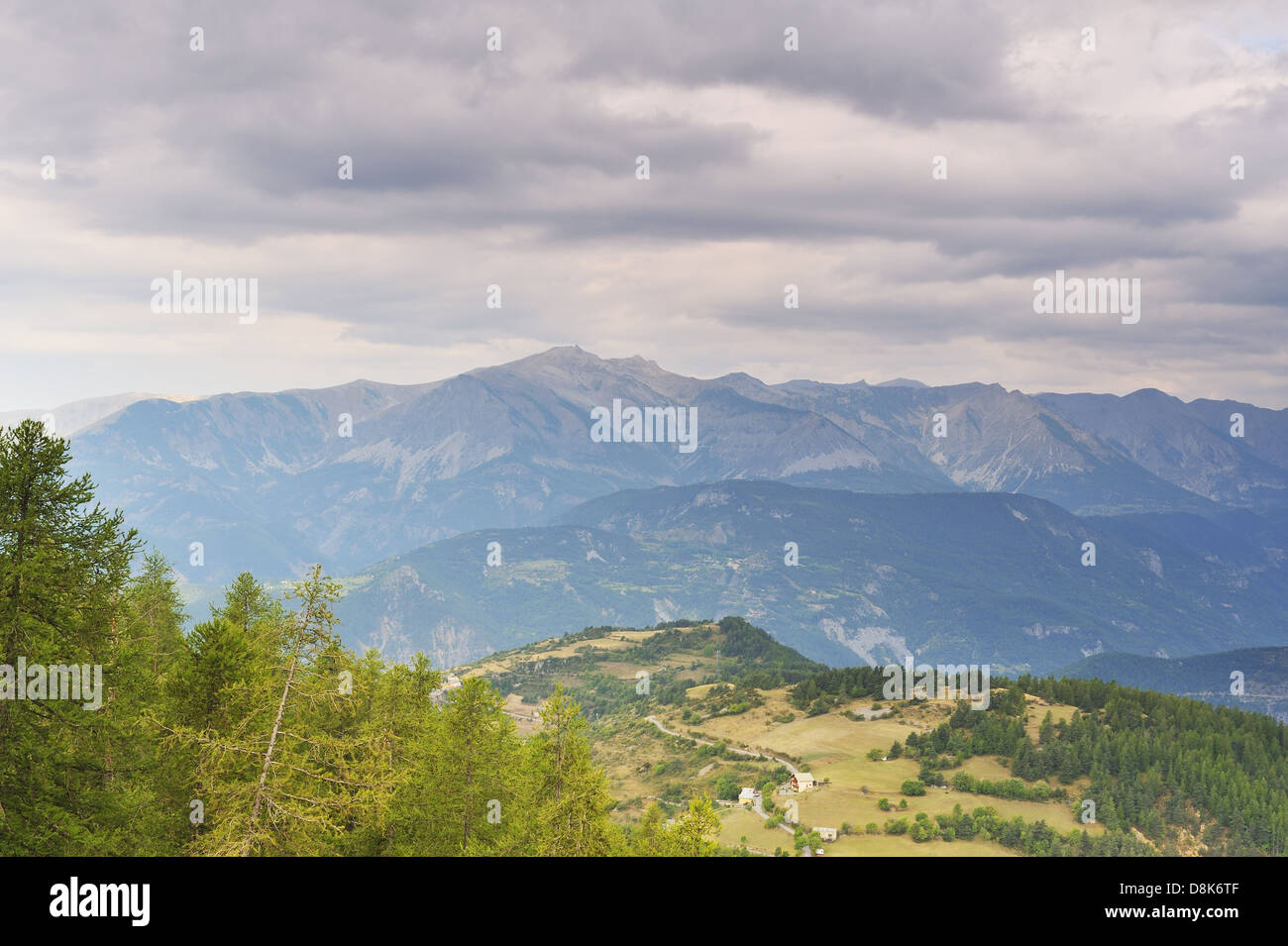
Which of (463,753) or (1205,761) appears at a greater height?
(463,753)

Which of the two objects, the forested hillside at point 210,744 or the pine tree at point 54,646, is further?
the pine tree at point 54,646

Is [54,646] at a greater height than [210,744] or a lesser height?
greater

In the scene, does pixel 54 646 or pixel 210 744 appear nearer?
pixel 210 744

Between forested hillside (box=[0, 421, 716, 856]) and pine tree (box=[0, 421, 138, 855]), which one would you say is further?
pine tree (box=[0, 421, 138, 855])
